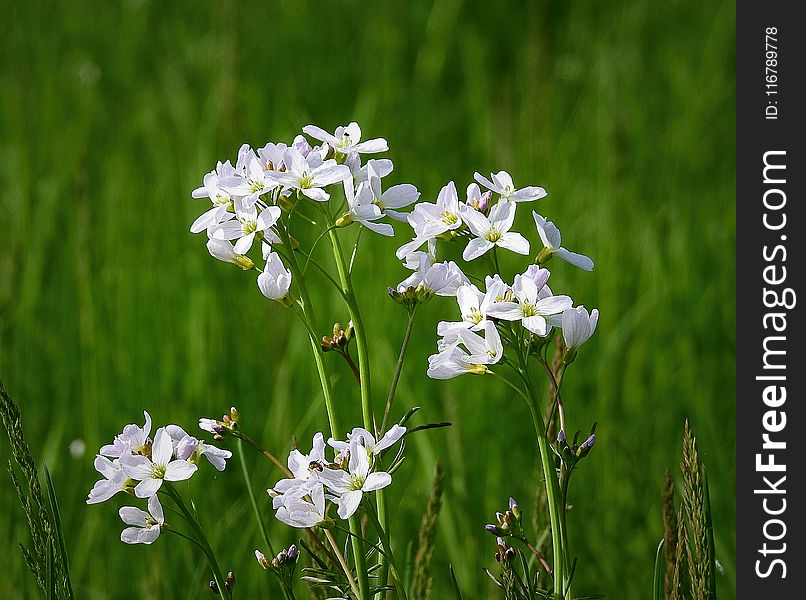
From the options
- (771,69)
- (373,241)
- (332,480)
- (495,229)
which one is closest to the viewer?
(332,480)

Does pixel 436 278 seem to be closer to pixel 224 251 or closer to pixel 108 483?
pixel 224 251

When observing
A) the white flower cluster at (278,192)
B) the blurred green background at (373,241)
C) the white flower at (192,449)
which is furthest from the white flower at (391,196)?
the blurred green background at (373,241)

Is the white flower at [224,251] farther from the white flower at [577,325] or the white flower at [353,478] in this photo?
the white flower at [577,325]

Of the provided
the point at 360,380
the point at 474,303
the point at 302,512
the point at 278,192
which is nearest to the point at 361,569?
the point at 302,512

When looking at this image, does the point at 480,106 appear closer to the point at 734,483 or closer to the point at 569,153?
the point at 569,153

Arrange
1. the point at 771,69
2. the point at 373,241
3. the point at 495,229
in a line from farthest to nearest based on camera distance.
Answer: the point at 373,241
the point at 771,69
the point at 495,229

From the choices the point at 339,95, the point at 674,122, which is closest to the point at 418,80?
the point at 339,95

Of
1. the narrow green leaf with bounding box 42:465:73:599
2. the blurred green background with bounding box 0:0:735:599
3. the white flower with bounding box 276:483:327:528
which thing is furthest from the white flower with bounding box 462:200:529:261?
the blurred green background with bounding box 0:0:735:599
